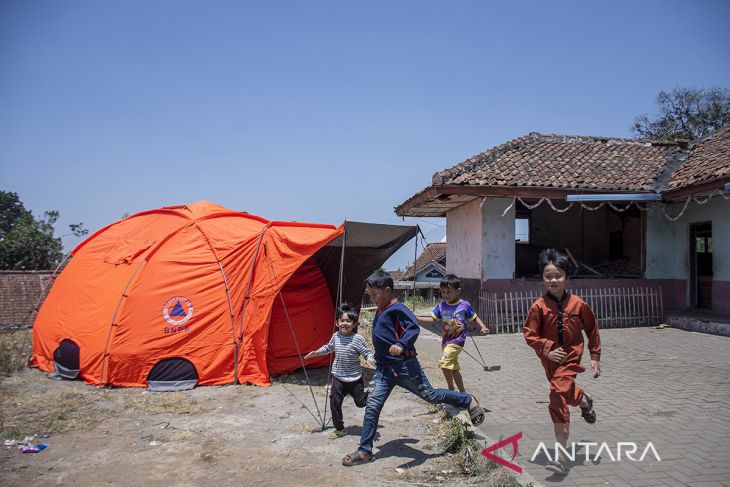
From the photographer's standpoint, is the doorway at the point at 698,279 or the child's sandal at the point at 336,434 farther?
the doorway at the point at 698,279

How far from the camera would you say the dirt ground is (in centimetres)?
387

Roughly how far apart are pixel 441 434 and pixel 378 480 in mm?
1116

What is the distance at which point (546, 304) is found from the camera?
385 centimetres

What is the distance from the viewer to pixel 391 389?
165 inches

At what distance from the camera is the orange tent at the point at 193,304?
6.50 metres

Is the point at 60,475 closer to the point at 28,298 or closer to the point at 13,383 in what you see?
the point at 13,383

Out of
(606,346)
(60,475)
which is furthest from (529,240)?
(60,475)

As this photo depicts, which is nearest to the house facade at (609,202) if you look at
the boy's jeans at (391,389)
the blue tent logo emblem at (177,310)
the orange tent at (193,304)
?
the orange tent at (193,304)

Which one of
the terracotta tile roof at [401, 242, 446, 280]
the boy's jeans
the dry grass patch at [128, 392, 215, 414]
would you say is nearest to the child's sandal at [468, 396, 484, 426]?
the boy's jeans

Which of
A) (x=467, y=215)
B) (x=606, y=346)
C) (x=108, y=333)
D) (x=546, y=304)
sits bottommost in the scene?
(x=606, y=346)

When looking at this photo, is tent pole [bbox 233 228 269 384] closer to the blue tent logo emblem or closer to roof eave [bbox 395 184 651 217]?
the blue tent logo emblem

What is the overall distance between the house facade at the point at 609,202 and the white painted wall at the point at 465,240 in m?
0.03

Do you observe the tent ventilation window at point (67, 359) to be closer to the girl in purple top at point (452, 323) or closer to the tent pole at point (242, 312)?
the tent pole at point (242, 312)

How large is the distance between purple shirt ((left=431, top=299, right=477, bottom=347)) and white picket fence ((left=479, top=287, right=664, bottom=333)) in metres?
6.05
